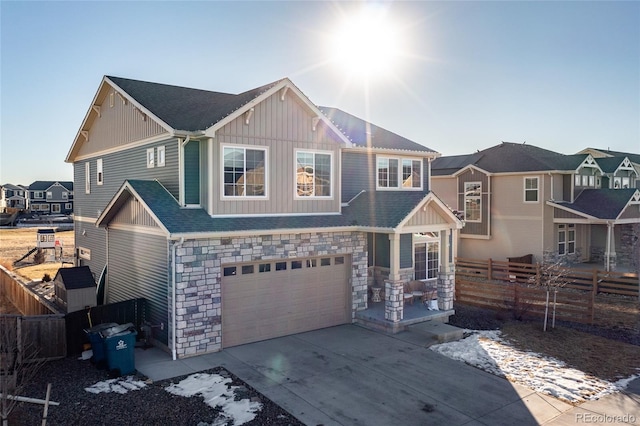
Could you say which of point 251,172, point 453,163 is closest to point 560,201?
point 453,163

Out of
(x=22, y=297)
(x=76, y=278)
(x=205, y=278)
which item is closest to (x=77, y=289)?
(x=76, y=278)

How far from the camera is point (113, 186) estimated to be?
57.1 ft

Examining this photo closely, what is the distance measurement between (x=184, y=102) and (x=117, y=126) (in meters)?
3.06

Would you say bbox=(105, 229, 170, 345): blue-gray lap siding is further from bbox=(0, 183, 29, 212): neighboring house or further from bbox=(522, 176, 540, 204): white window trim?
bbox=(0, 183, 29, 212): neighboring house

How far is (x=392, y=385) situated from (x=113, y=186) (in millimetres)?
13084

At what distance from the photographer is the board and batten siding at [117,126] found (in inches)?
572

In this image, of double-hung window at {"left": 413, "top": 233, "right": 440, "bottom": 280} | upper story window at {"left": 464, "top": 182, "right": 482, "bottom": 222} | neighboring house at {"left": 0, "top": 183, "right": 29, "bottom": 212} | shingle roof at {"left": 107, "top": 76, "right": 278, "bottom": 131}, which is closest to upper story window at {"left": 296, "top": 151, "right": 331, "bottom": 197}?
shingle roof at {"left": 107, "top": 76, "right": 278, "bottom": 131}

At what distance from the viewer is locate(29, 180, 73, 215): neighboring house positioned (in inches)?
3397

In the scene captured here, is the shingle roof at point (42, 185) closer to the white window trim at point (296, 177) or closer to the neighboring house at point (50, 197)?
the neighboring house at point (50, 197)

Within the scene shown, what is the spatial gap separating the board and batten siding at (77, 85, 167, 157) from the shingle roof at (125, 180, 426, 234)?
2.03 meters

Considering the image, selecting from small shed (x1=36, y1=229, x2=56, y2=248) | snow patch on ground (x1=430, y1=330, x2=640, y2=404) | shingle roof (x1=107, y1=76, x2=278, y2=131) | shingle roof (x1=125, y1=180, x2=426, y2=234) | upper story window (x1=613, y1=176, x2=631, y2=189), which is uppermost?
shingle roof (x1=107, y1=76, x2=278, y2=131)

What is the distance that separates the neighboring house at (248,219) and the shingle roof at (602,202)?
38.7 ft

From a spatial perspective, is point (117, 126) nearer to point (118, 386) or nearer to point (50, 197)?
point (118, 386)

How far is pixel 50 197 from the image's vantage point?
87.4 m
